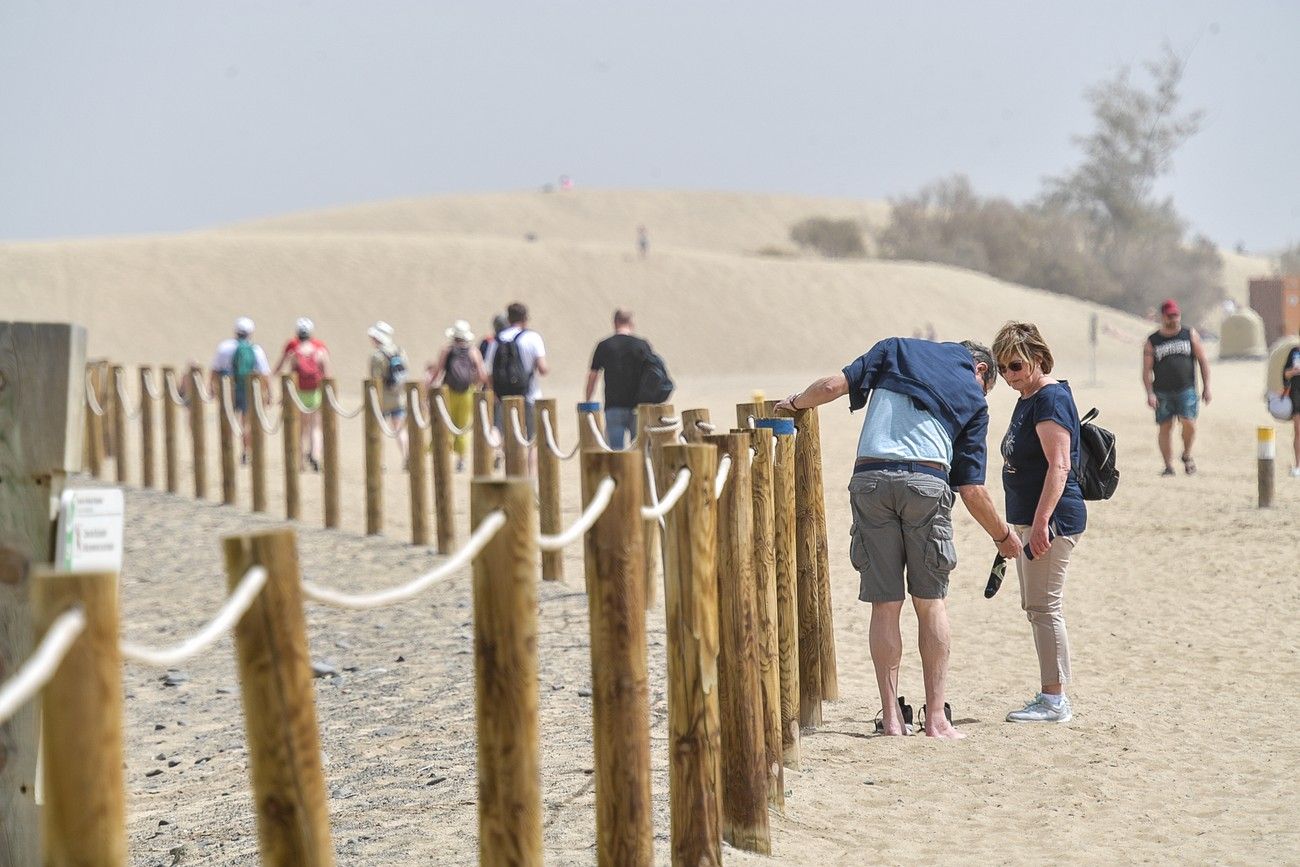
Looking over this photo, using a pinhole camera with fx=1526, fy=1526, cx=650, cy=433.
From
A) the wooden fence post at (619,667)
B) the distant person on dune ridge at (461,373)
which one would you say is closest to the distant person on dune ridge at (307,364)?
the distant person on dune ridge at (461,373)

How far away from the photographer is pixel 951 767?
20.7ft

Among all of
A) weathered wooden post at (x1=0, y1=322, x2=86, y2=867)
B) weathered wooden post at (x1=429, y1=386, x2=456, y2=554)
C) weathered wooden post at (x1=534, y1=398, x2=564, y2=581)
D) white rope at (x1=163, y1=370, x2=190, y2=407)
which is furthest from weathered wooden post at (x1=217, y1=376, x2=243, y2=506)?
weathered wooden post at (x1=0, y1=322, x2=86, y2=867)

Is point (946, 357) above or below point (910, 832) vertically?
above

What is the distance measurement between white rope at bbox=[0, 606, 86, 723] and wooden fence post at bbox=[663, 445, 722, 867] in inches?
88.2

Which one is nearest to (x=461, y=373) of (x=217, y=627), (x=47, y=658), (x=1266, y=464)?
(x=1266, y=464)

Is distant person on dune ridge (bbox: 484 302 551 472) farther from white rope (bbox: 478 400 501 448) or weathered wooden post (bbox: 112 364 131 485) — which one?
weathered wooden post (bbox: 112 364 131 485)

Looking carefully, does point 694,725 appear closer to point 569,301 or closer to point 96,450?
point 96,450

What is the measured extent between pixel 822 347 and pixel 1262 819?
45.8 m

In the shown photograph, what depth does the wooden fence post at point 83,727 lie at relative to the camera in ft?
8.33

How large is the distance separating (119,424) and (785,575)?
45.9ft

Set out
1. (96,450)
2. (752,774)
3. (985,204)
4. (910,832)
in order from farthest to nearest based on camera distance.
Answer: (985,204) → (96,450) → (910,832) → (752,774)

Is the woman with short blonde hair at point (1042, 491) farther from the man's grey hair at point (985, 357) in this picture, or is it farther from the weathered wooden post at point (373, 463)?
the weathered wooden post at point (373, 463)

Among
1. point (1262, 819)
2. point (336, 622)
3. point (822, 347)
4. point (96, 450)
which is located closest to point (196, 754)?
point (336, 622)

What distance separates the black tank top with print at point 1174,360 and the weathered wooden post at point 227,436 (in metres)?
9.17
